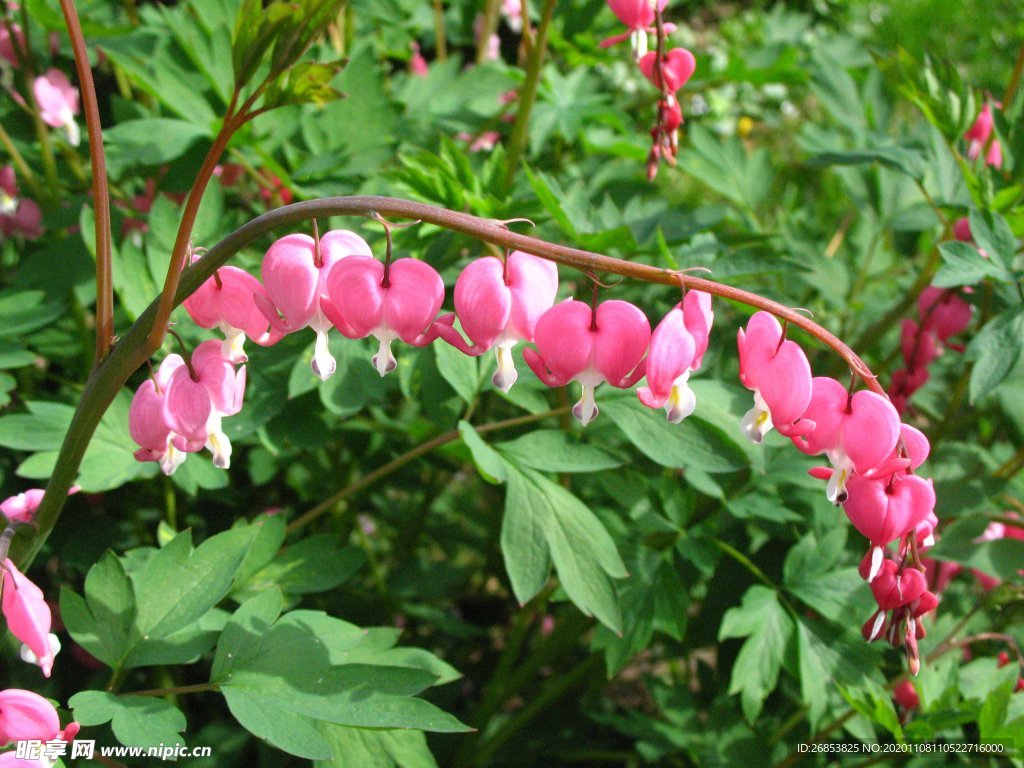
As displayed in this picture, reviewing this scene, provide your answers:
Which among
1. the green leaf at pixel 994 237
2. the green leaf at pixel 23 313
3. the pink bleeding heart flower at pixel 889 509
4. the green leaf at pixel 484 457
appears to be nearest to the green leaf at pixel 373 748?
the green leaf at pixel 484 457

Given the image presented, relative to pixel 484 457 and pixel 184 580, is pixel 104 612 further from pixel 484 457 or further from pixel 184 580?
pixel 484 457

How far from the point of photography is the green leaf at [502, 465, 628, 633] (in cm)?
143

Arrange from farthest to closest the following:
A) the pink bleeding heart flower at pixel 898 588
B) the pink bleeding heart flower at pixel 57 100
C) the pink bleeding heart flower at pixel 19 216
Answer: the pink bleeding heart flower at pixel 19 216
the pink bleeding heart flower at pixel 57 100
the pink bleeding heart flower at pixel 898 588

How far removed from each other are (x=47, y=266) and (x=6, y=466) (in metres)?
0.45

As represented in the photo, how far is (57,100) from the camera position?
76.5 inches

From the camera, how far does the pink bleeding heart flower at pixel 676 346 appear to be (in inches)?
39.6

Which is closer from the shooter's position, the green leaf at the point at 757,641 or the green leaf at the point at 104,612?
the green leaf at the point at 104,612

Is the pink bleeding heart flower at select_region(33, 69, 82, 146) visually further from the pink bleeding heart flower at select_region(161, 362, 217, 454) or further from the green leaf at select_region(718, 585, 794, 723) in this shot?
the green leaf at select_region(718, 585, 794, 723)

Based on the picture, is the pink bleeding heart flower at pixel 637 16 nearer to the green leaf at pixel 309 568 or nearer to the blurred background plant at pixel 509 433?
the blurred background plant at pixel 509 433

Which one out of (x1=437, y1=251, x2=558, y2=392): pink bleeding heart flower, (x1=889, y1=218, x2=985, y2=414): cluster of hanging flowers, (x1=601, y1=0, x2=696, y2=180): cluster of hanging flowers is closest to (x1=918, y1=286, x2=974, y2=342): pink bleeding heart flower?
(x1=889, y1=218, x2=985, y2=414): cluster of hanging flowers

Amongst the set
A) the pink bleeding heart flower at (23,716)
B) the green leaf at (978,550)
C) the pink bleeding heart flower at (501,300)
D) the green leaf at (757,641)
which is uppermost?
the pink bleeding heart flower at (501,300)

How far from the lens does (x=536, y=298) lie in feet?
3.37

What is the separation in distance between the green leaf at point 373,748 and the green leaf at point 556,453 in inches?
17.9

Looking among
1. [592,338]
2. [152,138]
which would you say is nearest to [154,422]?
[592,338]
